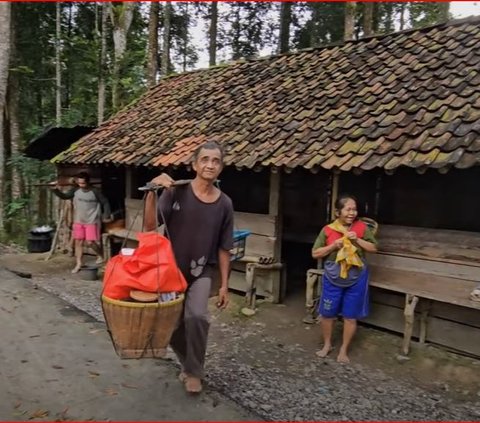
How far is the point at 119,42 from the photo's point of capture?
12750mm

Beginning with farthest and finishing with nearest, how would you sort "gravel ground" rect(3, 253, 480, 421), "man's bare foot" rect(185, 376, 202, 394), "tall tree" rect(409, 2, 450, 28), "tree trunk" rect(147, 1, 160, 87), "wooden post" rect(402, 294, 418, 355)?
"tall tree" rect(409, 2, 450, 28), "tree trunk" rect(147, 1, 160, 87), "wooden post" rect(402, 294, 418, 355), "gravel ground" rect(3, 253, 480, 421), "man's bare foot" rect(185, 376, 202, 394)

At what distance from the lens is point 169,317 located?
3.14 meters

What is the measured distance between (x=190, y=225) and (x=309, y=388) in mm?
1834

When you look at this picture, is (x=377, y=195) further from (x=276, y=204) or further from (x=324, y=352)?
(x=324, y=352)

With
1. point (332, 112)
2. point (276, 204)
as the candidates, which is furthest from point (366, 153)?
point (276, 204)

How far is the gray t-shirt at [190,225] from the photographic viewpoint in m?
3.54

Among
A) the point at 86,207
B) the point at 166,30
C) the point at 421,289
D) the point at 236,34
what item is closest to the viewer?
the point at 421,289

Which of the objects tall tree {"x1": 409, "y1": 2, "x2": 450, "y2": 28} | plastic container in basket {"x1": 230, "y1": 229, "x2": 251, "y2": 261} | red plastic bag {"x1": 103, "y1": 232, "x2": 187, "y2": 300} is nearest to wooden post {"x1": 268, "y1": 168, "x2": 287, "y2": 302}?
plastic container in basket {"x1": 230, "y1": 229, "x2": 251, "y2": 261}

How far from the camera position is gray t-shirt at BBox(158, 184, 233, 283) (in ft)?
11.6

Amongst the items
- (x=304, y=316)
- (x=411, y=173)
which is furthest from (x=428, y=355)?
(x=411, y=173)

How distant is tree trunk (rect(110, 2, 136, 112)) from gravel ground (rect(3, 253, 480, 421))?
8.83 meters

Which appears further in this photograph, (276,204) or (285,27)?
(285,27)

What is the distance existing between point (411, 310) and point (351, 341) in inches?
30.3

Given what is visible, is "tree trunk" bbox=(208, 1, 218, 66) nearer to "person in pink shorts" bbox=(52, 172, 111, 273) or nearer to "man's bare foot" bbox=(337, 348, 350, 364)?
"person in pink shorts" bbox=(52, 172, 111, 273)
